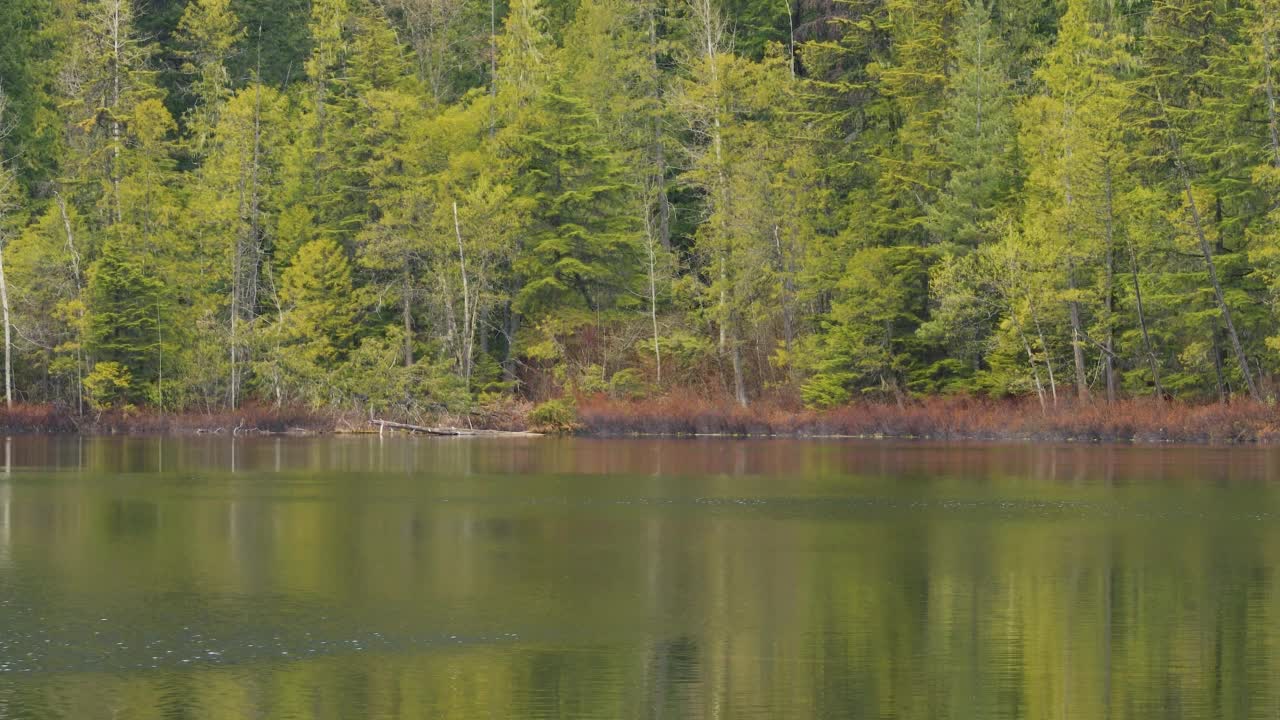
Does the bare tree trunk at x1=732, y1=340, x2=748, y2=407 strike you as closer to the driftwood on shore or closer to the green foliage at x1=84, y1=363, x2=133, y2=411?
the driftwood on shore

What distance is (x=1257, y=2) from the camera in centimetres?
5456

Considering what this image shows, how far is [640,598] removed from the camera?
20094 millimetres

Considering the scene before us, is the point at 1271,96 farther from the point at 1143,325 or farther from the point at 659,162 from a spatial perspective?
the point at 659,162

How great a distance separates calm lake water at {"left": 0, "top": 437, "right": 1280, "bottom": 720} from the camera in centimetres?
1438

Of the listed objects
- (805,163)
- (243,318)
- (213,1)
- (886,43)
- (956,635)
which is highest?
(213,1)

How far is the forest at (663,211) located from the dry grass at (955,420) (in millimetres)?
957

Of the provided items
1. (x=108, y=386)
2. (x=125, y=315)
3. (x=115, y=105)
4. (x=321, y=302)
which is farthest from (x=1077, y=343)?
(x=115, y=105)

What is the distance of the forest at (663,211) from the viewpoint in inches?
2299

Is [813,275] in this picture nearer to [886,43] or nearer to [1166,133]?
→ [886,43]

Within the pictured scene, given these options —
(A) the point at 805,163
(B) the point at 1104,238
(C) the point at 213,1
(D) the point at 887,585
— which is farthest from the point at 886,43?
(D) the point at 887,585

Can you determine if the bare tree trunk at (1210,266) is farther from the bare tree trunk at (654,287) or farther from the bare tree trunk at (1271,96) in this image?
the bare tree trunk at (654,287)

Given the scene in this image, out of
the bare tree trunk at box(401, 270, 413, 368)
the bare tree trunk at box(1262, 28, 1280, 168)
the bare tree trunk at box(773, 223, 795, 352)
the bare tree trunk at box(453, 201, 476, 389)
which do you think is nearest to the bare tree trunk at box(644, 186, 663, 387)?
the bare tree trunk at box(773, 223, 795, 352)

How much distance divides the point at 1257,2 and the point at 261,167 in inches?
1637

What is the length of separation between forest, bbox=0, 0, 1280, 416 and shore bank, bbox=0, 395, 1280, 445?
0.90 metres
